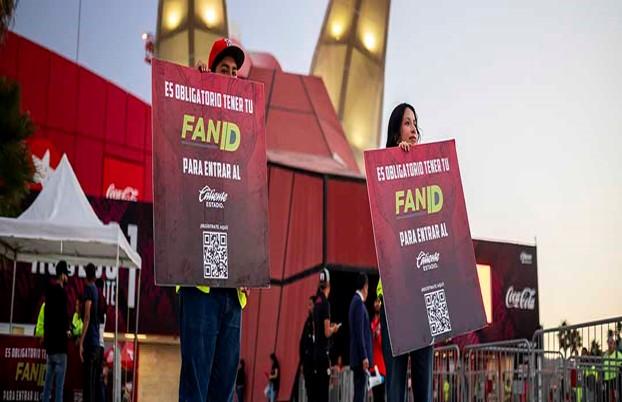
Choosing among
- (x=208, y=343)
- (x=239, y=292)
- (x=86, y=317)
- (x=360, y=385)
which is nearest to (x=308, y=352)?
(x=360, y=385)

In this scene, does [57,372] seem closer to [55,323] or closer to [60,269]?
[55,323]

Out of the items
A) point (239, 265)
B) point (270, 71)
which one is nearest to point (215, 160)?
point (239, 265)

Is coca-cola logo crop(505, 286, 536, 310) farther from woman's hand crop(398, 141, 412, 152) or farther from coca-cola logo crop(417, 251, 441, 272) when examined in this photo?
woman's hand crop(398, 141, 412, 152)

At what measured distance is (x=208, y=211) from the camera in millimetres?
5004

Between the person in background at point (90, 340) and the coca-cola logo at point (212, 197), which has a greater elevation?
the coca-cola logo at point (212, 197)

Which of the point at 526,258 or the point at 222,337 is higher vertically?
the point at 526,258

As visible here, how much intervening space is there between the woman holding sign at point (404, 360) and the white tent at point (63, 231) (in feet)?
20.0

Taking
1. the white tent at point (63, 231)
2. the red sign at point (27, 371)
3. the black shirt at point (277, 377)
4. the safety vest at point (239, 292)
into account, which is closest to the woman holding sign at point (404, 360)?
the safety vest at point (239, 292)

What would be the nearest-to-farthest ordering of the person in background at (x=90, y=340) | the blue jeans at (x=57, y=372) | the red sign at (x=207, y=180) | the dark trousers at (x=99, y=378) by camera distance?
the red sign at (x=207, y=180) < the blue jeans at (x=57, y=372) < the person in background at (x=90, y=340) < the dark trousers at (x=99, y=378)

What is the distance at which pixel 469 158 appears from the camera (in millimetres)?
19953

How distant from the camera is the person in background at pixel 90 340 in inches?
448

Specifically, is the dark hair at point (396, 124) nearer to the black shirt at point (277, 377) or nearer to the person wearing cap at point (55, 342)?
the person wearing cap at point (55, 342)

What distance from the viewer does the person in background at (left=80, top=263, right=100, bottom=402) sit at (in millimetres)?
11375

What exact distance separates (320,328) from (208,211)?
6.44 meters
